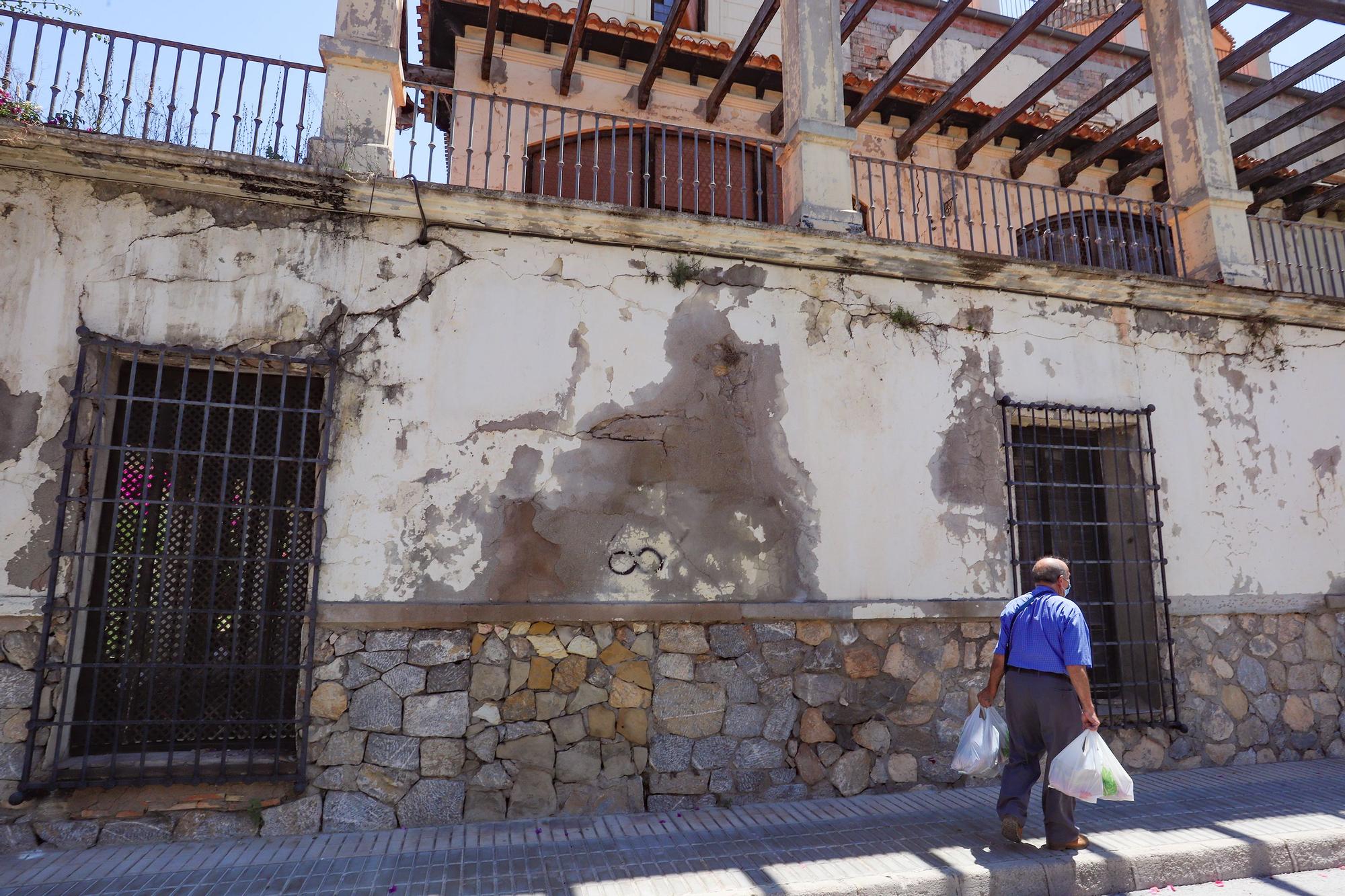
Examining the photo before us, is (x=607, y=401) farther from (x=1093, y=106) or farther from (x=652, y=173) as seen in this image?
(x=1093, y=106)

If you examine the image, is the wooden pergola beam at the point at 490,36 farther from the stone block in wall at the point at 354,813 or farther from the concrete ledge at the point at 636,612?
the stone block in wall at the point at 354,813

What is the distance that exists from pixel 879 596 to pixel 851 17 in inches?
206

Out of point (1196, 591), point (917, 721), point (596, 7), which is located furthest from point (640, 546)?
point (596, 7)

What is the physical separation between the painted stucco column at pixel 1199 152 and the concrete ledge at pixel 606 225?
1.43 ft

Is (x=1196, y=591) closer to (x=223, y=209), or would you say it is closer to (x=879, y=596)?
(x=879, y=596)

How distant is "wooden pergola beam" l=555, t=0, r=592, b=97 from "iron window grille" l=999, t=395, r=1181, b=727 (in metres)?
4.91

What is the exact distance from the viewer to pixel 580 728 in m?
4.49

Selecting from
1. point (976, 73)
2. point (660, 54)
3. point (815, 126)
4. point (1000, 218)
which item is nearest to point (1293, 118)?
point (1000, 218)

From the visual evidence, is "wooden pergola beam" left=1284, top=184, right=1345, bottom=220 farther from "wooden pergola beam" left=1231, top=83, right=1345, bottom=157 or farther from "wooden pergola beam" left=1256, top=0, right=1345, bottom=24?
"wooden pergola beam" left=1256, top=0, right=1345, bottom=24

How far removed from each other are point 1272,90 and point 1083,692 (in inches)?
275

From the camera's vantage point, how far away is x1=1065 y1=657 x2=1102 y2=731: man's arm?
145 inches

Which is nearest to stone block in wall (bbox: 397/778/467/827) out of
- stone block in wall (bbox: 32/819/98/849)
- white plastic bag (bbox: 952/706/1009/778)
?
stone block in wall (bbox: 32/819/98/849)

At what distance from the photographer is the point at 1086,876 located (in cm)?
364

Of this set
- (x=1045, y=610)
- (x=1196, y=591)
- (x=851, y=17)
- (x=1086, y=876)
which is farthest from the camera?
(x=851, y=17)
